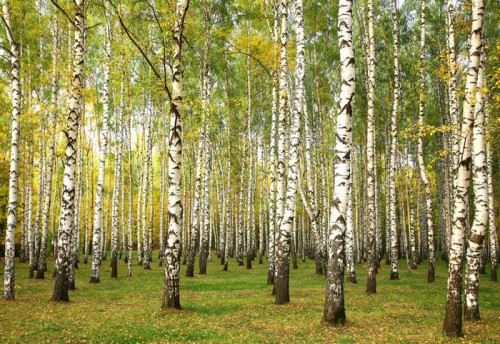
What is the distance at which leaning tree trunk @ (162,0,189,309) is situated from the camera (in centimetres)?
A: 901

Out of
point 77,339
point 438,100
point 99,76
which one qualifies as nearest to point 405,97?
point 438,100

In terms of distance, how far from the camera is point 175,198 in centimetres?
916

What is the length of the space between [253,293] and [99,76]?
1955 centimetres

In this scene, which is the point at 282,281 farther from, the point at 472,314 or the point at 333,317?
the point at 472,314

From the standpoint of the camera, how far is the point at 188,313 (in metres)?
9.08

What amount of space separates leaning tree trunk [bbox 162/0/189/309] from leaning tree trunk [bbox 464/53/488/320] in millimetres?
6690

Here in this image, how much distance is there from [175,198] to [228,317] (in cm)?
331

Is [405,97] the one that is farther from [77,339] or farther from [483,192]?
[77,339]

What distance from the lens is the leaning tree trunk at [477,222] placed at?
24.2 ft

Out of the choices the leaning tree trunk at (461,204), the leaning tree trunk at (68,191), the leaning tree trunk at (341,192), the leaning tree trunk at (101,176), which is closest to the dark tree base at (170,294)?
the leaning tree trunk at (68,191)

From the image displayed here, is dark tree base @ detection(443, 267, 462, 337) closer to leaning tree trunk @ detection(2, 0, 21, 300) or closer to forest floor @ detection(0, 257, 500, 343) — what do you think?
forest floor @ detection(0, 257, 500, 343)

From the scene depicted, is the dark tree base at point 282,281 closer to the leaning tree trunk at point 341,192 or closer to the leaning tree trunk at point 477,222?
the leaning tree trunk at point 341,192

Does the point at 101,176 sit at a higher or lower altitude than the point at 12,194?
higher

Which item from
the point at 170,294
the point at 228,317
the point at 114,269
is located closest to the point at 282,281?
the point at 228,317
